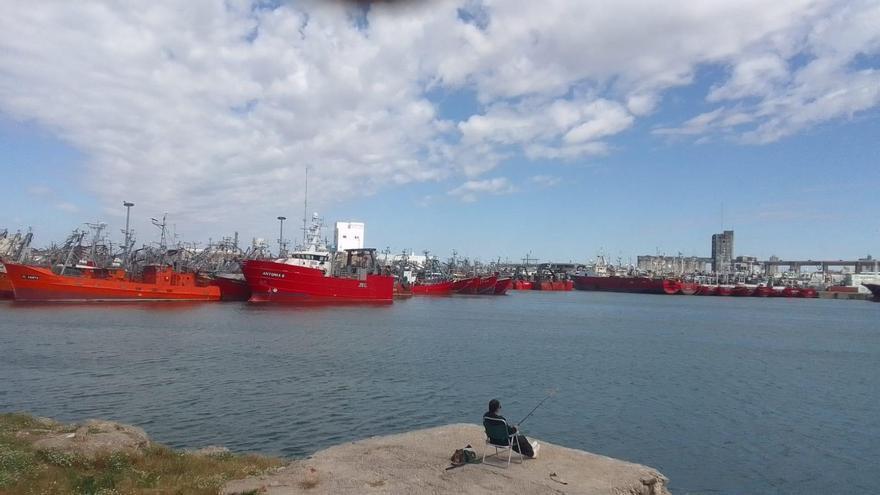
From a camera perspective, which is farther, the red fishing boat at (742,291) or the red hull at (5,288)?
the red fishing boat at (742,291)

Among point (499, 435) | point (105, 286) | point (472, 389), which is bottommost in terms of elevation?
point (472, 389)

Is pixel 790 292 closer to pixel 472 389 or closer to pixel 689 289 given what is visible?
pixel 689 289

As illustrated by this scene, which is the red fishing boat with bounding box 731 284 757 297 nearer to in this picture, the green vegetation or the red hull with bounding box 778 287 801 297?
the red hull with bounding box 778 287 801 297

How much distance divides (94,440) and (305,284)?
50.9 metres

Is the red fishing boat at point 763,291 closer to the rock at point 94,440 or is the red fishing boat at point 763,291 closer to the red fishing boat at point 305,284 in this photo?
the red fishing boat at point 305,284

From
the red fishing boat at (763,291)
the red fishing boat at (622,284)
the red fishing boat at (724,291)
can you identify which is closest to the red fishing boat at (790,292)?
the red fishing boat at (763,291)

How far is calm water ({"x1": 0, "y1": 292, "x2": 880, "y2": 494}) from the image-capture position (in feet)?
48.5

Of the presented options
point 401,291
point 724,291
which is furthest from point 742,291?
point 401,291

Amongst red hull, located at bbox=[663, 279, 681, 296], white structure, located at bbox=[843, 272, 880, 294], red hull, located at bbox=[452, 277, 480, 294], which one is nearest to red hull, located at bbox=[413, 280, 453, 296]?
red hull, located at bbox=[452, 277, 480, 294]

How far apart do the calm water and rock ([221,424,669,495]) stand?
13.5ft

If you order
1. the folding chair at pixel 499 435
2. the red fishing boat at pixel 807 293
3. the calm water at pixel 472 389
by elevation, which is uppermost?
the folding chair at pixel 499 435

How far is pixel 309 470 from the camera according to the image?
8680 millimetres

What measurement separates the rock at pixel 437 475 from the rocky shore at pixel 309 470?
0.01 m

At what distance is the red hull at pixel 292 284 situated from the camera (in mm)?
58094
